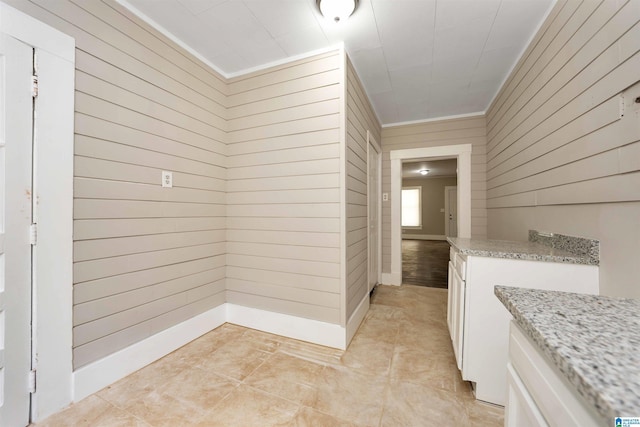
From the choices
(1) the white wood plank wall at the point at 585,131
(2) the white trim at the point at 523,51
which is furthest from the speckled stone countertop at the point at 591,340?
(2) the white trim at the point at 523,51

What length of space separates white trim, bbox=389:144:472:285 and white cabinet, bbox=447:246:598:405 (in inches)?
87.3

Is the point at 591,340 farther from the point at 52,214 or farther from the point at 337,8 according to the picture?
the point at 52,214

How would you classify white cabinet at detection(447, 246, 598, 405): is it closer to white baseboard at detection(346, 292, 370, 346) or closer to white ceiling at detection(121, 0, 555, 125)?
white baseboard at detection(346, 292, 370, 346)

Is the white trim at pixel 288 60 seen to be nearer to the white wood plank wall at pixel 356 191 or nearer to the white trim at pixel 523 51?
the white wood plank wall at pixel 356 191

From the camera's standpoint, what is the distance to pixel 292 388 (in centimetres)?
162

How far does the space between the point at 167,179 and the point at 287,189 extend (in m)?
0.99

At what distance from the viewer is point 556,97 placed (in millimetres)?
1628

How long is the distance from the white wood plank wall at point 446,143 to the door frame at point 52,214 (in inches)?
140

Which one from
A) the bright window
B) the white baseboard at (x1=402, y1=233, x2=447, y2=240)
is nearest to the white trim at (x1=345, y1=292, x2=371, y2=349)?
the white baseboard at (x1=402, y1=233, x2=447, y2=240)

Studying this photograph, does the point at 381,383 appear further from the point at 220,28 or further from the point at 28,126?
the point at 220,28

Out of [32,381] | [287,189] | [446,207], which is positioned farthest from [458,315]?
[446,207]

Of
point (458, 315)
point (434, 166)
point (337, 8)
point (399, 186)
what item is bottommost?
point (458, 315)

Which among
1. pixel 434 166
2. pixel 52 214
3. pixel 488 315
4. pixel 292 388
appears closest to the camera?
pixel 52 214

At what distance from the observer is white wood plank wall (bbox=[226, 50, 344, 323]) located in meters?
2.13
